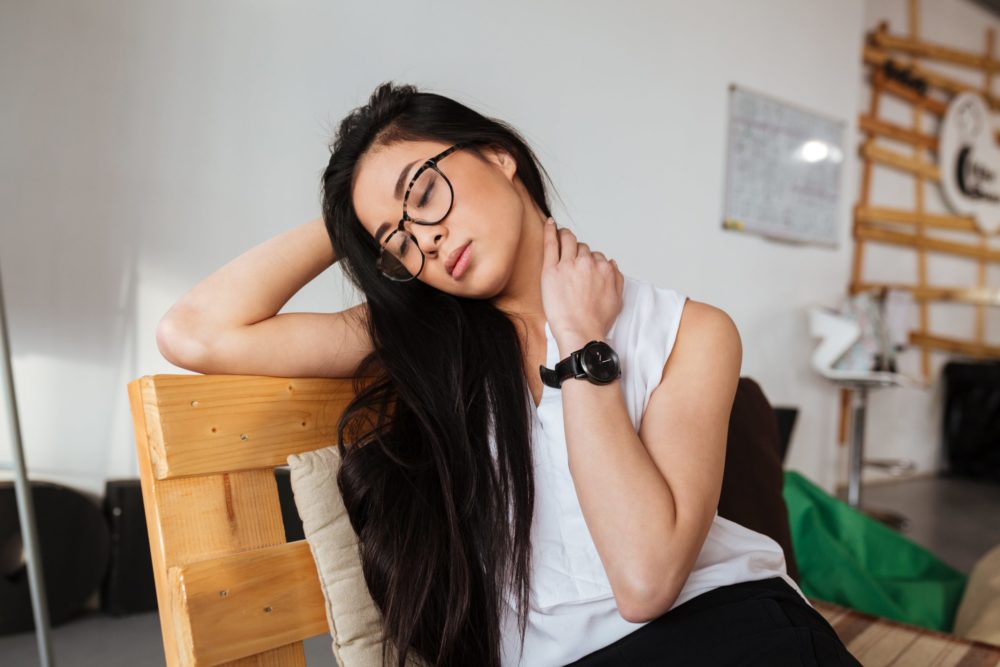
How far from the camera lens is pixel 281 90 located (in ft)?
9.17

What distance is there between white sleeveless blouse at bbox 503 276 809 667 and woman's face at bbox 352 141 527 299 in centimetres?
16

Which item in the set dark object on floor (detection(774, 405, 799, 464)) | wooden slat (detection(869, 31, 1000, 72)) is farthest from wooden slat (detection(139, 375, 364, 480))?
wooden slat (detection(869, 31, 1000, 72))

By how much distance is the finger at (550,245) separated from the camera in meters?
1.22

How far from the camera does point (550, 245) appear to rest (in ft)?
4.06

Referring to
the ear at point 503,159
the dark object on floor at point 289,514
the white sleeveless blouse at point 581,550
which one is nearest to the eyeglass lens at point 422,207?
the ear at point 503,159

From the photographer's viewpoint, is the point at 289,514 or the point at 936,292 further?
the point at 936,292

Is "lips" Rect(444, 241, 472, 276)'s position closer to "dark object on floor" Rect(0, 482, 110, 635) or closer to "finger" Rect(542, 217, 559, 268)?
"finger" Rect(542, 217, 559, 268)

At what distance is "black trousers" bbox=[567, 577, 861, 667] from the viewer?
1035 mm

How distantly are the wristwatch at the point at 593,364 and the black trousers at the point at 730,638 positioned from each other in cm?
36

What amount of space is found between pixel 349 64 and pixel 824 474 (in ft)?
13.4

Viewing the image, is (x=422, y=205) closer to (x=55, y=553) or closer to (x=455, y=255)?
(x=455, y=255)

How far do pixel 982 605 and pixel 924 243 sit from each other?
4.53 meters

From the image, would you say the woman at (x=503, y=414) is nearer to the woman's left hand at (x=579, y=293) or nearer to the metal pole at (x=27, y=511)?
the woman's left hand at (x=579, y=293)

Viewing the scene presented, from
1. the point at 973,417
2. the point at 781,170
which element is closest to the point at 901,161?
the point at 781,170
